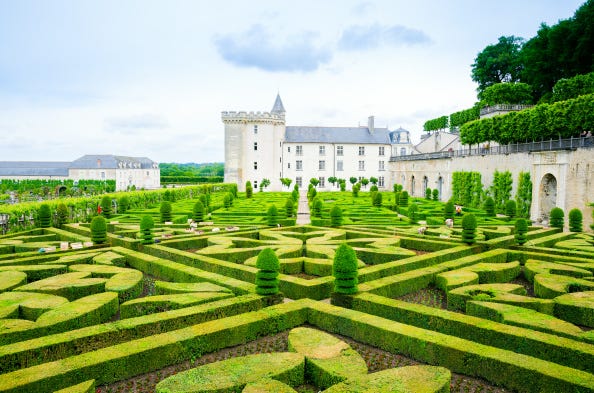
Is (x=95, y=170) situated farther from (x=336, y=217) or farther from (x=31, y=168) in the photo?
(x=336, y=217)

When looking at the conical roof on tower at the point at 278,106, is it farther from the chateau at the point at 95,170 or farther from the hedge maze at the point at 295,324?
the hedge maze at the point at 295,324

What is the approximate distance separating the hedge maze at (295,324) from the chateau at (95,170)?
6986 cm

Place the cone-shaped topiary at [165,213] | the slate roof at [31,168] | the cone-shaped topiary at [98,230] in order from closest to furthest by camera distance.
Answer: the cone-shaped topiary at [98,230]
the cone-shaped topiary at [165,213]
the slate roof at [31,168]

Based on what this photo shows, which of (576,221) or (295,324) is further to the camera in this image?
(576,221)

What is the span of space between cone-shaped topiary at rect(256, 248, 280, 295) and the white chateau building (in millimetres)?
47635

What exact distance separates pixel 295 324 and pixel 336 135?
2124 inches

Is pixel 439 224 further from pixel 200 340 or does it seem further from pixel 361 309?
pixel 200 340

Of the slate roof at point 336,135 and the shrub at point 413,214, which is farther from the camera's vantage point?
the slate roof at point 336,135

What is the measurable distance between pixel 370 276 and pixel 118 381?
6.20 m

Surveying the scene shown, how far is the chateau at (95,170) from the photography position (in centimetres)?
7825

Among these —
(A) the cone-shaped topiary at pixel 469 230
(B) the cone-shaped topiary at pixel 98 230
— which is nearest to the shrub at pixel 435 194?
(A) the cone-shaped topiary at pixel 469 230

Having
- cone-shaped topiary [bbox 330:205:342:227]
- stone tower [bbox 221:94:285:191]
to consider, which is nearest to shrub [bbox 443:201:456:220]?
cone-shaped topiary [bbox 330:205:342:227]

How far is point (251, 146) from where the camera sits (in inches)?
2181

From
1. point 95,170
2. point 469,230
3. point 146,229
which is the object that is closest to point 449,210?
point 469,230
